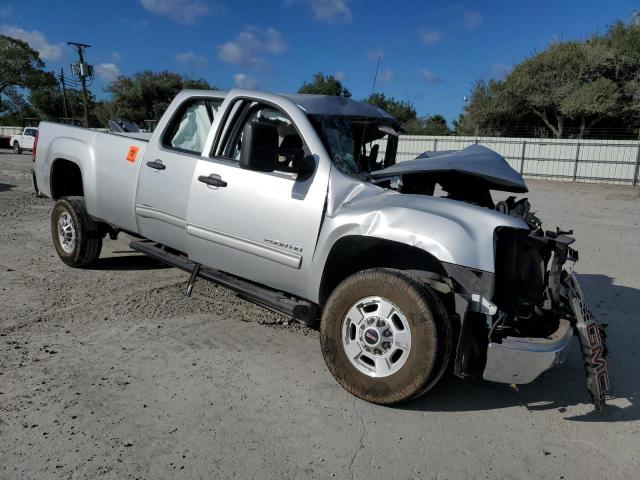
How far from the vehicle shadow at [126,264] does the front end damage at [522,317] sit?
13.7 ft

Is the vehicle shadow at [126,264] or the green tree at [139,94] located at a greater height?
the green tree at [139,94]

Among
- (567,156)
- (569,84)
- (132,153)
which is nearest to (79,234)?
(132,153)

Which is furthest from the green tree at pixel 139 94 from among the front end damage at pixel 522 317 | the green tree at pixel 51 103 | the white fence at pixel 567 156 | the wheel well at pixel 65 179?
the front end damage at pixel 522 317

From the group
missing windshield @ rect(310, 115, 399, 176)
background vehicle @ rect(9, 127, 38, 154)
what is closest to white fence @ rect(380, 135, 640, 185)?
missing windshield @ rect(310, 115, 399, 176)

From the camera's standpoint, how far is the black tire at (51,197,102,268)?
18.1 ft

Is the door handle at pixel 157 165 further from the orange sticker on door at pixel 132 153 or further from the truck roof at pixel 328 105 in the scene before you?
the truck roof at pixel 328 105

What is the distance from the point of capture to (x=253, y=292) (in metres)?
3.90

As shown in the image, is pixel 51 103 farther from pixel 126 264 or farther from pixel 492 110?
pixel 126 264

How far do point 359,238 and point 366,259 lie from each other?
0.37 meters

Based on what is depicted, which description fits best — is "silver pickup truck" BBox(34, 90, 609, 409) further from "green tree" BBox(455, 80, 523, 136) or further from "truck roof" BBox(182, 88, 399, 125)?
"green tree" BBox(455, 80, 523, 136)

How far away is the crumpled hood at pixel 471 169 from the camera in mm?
3588

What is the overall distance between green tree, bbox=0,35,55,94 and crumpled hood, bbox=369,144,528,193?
6284 centimetres

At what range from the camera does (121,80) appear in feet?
152

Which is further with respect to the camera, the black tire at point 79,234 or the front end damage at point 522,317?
the black tire at point 79,234
